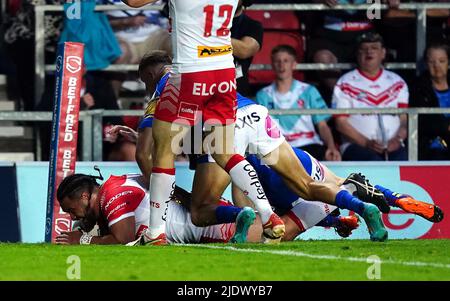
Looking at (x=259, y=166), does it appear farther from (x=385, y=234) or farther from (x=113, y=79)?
(x=113, y=79)

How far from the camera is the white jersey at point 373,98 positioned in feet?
46.6

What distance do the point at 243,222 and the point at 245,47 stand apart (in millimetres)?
3360

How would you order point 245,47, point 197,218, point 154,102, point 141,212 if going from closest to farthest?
point 141,212
point 197,218
point 154,102
point 245,47

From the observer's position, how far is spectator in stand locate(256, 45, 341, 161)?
14.1m

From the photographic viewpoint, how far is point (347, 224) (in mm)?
11188

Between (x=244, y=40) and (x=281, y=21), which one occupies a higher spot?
(x=281, y=21)

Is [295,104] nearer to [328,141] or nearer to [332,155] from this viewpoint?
[328,141]

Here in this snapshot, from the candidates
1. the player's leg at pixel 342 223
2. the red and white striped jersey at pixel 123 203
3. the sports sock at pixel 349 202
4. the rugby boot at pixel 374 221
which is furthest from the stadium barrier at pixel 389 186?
the rugby boot at pixel 374 221

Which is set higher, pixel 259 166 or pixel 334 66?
pixel 334 66

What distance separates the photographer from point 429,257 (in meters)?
8.73

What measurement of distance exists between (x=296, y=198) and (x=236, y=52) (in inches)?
74.6

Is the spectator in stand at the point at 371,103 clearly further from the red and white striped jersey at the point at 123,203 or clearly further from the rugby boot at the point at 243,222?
the rugby boot at the point at 243,222

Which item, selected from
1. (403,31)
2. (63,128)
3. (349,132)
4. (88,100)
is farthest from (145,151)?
(403,31)
